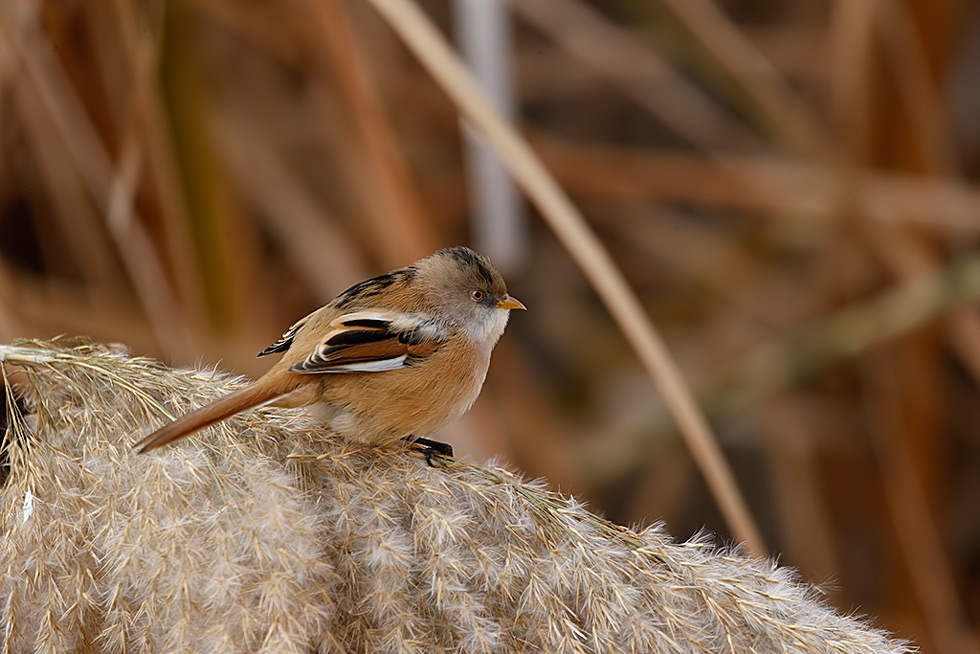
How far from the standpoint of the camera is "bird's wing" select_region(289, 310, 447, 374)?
1265 mm

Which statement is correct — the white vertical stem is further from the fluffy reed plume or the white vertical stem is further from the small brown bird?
the fluffy reed plume

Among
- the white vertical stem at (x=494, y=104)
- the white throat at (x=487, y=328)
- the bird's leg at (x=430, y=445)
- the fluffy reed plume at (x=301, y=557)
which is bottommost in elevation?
the fluffy reed plume at (x=301, y=557)

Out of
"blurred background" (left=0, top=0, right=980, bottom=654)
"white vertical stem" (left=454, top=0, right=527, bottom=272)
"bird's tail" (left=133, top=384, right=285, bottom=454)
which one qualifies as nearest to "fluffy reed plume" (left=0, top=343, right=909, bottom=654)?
"bird's tail" (left=133, top=384, right=285, bottom=454)

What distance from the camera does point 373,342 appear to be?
1356 mm

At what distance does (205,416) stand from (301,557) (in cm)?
18

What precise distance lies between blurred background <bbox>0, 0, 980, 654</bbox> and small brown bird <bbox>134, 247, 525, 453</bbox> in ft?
1.23

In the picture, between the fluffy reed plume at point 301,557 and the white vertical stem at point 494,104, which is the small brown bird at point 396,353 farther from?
the white vertical stem at point 494,104

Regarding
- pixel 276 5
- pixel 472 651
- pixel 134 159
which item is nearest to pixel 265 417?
pixel 472 651

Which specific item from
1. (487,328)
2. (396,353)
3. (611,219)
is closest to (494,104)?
(487,328)

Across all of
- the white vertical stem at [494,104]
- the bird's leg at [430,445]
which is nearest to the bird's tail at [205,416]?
the bird's leg at [430,445]

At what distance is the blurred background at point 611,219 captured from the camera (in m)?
1.89

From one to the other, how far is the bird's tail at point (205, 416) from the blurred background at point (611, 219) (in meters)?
0.44

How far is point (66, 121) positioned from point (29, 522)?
982 millimetres

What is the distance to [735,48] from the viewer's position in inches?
90.7
